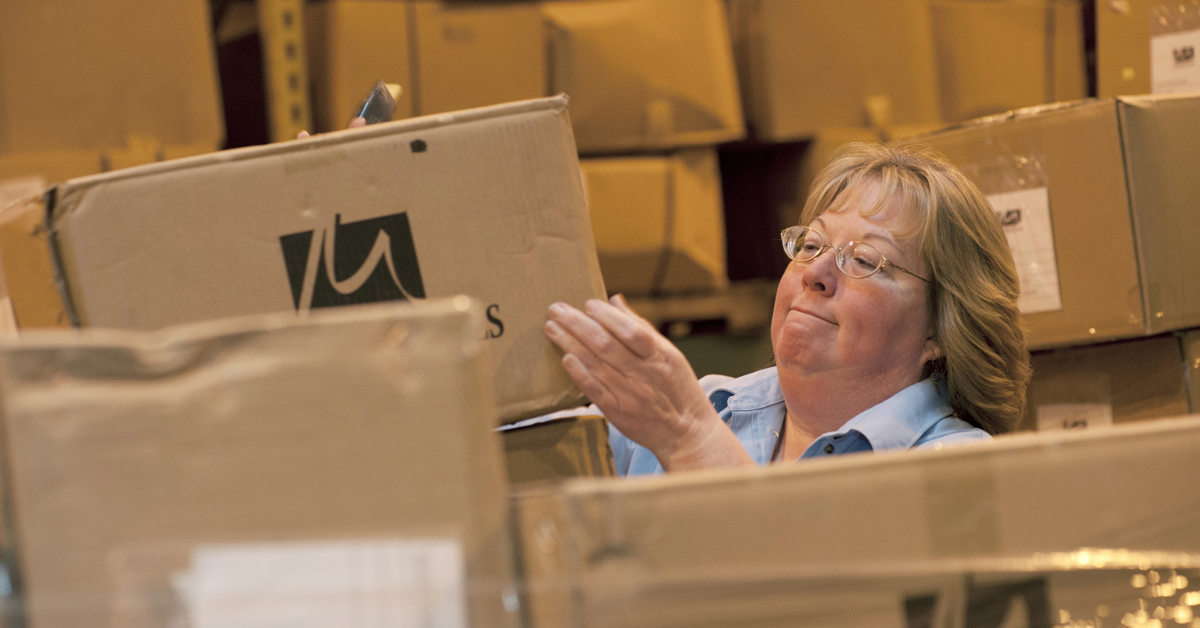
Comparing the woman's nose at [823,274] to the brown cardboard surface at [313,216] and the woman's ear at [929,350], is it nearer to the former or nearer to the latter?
the woman's ear at [929,350]

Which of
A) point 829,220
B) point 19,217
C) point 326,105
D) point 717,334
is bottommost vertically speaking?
point 717,334

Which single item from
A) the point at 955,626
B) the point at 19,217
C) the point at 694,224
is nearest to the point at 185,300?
the point at 19,217

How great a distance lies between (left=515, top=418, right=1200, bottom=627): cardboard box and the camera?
46 cm

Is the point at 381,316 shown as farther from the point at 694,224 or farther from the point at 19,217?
the point at 694,224

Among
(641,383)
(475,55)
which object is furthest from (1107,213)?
(475,55)

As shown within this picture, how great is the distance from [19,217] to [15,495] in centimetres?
51

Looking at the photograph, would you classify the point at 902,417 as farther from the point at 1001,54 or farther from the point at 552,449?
the point at 1001,54

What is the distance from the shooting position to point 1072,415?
126 cm

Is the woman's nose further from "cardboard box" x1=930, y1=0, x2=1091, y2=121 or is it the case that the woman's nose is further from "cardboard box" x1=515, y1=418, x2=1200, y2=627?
"cardboard box" x1=930, y1=0, x2=1091, y2=121

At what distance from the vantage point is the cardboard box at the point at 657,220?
1854 mm

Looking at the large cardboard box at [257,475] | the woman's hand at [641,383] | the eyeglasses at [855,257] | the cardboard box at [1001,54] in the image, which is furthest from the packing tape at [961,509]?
the cardboard box at [1001,54]

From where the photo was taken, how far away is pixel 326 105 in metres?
1.80

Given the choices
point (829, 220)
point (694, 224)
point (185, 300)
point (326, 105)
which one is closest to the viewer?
point (185, 300)

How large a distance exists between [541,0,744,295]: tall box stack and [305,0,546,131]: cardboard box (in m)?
0.07
